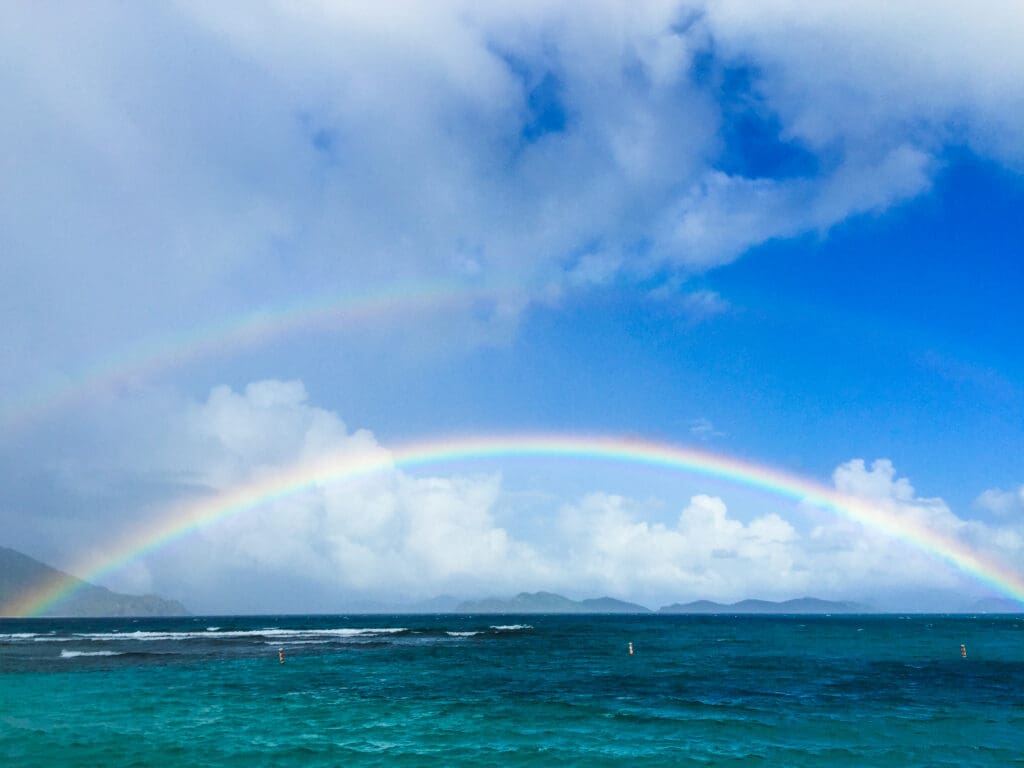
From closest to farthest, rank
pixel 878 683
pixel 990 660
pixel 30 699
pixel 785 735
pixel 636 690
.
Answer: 1. pixel 785 735
2. pixel 30 699
3. pixel 636 690
4. pixel 878 683
5. pixel 990 660

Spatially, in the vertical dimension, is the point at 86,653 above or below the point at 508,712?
below

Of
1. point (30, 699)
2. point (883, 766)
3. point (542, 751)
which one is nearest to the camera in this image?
point (883, 766)

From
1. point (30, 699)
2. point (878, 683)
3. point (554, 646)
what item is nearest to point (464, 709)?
point (30, 699)

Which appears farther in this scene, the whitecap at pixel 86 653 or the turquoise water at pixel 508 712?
the whitecap at pixel 86 653

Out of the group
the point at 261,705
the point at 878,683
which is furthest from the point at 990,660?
the point at 261,705

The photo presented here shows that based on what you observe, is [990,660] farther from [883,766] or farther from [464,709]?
[464,709]

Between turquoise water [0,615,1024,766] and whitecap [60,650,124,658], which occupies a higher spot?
turquoise water [0,615,1024,766]

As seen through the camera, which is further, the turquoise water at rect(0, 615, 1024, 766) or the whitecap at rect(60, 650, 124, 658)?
the whitecap at rect(60, 650, 124, 658)

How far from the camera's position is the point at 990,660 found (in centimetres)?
6191

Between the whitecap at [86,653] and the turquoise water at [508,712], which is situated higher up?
the turquoise water at [508,712]

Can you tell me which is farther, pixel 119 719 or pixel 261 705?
pixel 261 705

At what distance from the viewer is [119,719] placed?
30.7 m

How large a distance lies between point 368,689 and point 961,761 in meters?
30.0

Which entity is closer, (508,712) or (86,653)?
(508,712)
